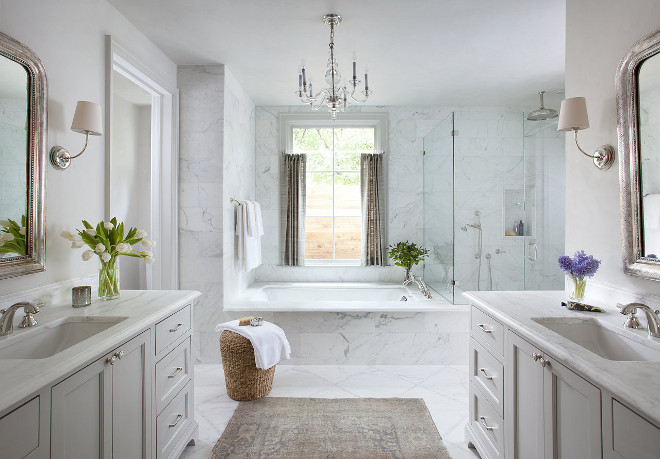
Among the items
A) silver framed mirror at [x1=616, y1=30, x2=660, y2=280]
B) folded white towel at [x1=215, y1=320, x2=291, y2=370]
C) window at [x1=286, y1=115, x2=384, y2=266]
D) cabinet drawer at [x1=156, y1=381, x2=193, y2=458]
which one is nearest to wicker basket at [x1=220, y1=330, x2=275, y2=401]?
folded white towel at [x1=215, y1=320, x2=291, y2=370]

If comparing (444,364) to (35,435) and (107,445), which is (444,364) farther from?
(35,435)

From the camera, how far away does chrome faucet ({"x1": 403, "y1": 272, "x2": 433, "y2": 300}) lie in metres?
3.69

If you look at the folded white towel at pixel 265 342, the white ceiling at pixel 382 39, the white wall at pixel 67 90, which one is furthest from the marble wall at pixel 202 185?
the white wall at pixel 67 90

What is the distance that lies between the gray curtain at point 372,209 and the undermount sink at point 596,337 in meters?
2.84

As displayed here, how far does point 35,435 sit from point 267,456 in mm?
1292

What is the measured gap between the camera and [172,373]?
1903mm

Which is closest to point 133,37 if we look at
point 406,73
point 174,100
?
point 174,100

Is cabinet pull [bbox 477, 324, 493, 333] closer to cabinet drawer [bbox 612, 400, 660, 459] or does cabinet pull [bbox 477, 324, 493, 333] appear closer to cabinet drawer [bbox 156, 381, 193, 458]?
cabinet drawer [bbox 612, 400, 660, 459]

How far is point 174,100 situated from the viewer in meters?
3.19

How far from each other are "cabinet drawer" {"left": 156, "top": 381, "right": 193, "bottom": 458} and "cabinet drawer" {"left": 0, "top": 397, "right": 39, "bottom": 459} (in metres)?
0.78

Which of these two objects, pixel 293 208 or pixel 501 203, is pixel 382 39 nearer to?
pixel 501 203

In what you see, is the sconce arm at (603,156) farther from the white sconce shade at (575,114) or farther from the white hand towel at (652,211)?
the white hand towel at (652,211)

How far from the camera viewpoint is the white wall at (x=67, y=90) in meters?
1.69

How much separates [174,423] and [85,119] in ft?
4.92
